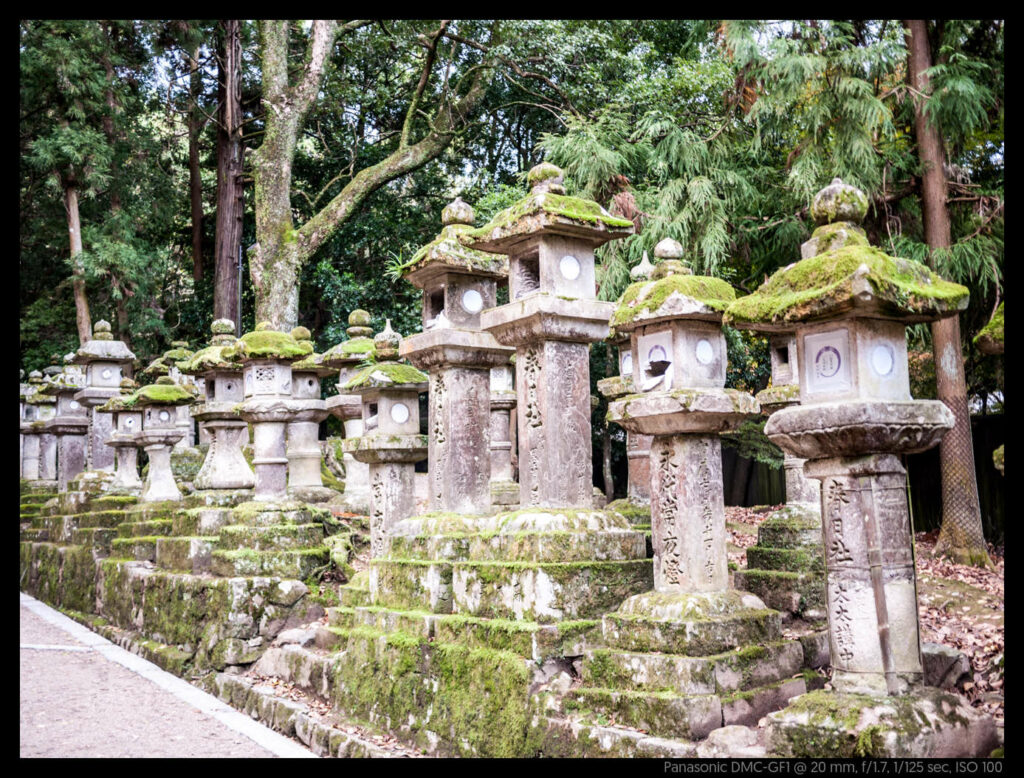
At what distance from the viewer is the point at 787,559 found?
22.6 feet

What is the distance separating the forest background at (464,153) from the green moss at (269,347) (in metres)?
4.52

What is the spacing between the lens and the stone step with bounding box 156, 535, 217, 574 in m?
9.55

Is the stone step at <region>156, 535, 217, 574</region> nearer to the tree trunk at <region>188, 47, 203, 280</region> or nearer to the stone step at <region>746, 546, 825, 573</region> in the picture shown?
the stone step at <region>746, 546, 825, 573</region>

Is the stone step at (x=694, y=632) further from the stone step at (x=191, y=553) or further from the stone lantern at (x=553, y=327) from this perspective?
the stone step at (x=191, y=553)

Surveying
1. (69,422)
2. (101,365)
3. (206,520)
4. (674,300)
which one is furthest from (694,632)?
(69,422)

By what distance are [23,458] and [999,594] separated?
18279mm

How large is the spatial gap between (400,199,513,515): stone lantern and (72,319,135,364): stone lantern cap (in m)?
8.53

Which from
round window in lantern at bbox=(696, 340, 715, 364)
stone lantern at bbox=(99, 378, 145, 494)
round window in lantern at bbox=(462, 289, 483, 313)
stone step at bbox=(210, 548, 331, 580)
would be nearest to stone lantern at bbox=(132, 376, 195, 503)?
stone lantern at bbox=(99, 378, 145, 494)

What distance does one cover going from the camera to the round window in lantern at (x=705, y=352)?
541 cm

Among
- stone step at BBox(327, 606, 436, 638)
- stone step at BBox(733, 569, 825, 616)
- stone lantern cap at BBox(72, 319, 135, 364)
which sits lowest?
stone step at BBox(327, 606, 436, 638)

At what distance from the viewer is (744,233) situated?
12.3m

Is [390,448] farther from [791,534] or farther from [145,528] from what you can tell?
[145,528]

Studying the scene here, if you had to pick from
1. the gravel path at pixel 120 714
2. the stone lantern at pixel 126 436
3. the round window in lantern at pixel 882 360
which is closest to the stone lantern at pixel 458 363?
the gravel path at pixel 120 714

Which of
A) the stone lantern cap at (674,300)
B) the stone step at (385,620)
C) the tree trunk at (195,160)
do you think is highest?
the tree trunk at (195,160)
